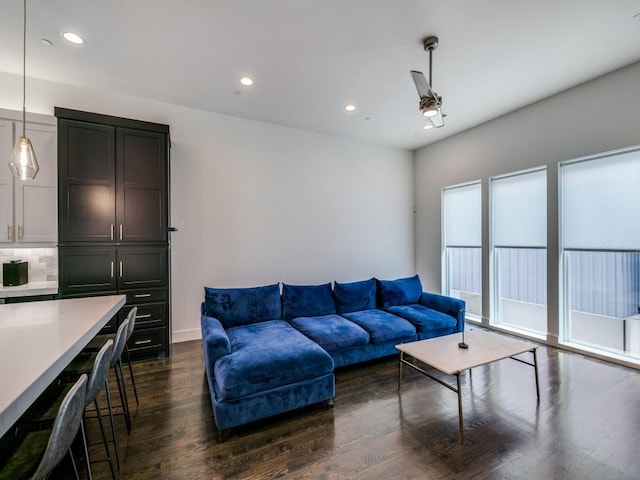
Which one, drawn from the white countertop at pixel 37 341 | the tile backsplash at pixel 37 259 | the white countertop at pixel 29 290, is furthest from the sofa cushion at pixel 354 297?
the tile backsplash at pixel 37 259

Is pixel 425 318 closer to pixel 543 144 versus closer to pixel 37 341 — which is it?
pixel 543 144

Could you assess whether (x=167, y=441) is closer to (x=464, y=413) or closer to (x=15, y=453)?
(x=15, y=453)

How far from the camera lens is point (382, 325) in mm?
3365

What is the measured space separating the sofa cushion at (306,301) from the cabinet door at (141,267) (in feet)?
4.99

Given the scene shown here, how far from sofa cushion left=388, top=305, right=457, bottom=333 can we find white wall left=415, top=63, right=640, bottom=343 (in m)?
1.46

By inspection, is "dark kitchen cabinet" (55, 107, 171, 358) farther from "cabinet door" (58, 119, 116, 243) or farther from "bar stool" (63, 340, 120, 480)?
"bar stool" (63, 340, 120, 480)

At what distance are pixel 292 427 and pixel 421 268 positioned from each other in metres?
4.50

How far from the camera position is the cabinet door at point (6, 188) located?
115 inches

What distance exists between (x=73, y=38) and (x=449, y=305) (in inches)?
200

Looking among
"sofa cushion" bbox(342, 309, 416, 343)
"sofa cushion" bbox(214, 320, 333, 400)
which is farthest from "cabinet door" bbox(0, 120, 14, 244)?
"sofa cushion" bbox(342, 309, 416, 343)

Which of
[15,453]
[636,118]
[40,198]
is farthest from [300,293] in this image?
[636,118]

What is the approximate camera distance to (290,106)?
400 cm

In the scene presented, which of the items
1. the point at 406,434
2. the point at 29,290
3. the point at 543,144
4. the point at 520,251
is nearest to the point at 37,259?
the point at 29,290

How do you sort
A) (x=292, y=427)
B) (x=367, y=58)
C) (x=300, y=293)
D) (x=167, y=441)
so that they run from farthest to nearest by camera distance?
1. (x=300, y=293)
2. (x=367, y=58)
3. (x=292, y=427)
4. (x=167, y=441)
